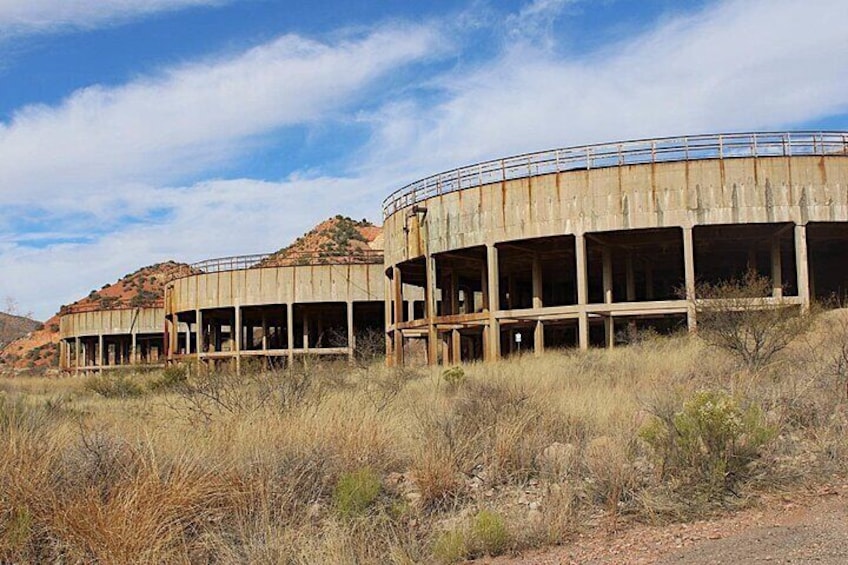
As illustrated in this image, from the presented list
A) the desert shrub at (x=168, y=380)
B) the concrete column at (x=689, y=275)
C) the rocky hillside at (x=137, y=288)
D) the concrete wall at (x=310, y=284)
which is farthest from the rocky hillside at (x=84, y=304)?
the concrete column at (x=689, y=275)

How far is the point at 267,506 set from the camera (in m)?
8.05

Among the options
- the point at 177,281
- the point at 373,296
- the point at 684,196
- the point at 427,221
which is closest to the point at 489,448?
the point at 684,196

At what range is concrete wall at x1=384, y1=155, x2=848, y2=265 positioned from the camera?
28641 mm

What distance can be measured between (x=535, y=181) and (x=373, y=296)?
18.3m

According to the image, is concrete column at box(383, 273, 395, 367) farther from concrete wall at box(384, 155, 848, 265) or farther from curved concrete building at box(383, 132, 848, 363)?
concrete wall at box(384, 155, 848, 265)

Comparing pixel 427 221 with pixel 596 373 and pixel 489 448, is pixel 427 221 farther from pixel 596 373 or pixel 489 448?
pixel 489 448

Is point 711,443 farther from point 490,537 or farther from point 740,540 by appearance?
point 490,537

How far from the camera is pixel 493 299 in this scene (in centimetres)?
3231

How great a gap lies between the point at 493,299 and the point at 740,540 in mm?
25101

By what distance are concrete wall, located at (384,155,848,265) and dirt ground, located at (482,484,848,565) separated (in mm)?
21446

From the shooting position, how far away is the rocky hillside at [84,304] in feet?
311

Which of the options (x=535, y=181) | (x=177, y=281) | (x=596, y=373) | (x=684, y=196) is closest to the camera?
(x=596, y=373)

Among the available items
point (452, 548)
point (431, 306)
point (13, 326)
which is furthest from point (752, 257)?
point (13, 326)

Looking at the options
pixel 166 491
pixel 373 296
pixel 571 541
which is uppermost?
pixel 373 296
